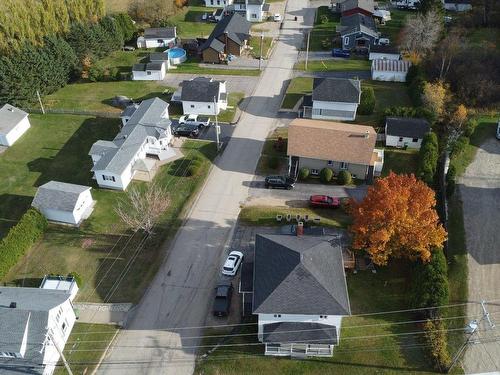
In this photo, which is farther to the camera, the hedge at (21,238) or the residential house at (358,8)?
the residential house at (358,8)

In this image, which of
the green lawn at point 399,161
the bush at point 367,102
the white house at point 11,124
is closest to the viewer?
the green lawn at point 399,161

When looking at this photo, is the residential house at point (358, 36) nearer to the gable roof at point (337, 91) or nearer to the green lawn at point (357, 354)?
the gable roof at point (337, 91)

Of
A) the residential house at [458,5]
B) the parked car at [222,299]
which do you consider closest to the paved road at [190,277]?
the parked car at [222,299]

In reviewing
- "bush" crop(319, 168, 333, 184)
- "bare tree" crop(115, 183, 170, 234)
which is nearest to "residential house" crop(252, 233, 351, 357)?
"bare tree" crop(115, 183, 170, 234)

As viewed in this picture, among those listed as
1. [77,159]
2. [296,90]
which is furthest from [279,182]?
[77,159]

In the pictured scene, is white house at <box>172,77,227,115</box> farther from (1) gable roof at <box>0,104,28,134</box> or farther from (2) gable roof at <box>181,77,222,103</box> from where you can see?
(1) gable roof at <box>0,104,28,134</box>

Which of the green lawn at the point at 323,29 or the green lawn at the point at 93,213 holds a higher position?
the green lawn at the point at 323,29

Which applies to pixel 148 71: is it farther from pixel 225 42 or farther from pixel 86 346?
pixel 86 346
